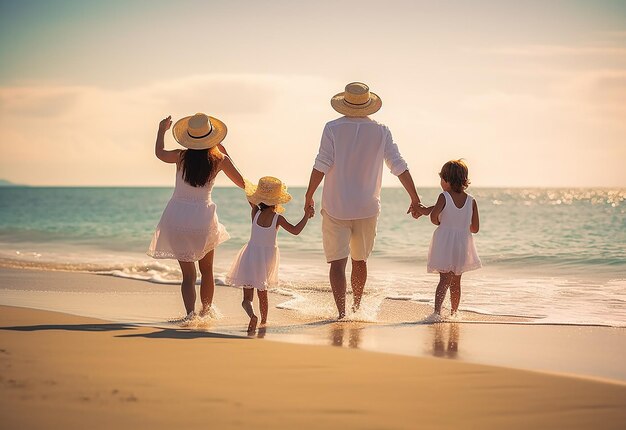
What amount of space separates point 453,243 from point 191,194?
2.43m

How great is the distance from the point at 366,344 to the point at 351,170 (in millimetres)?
1880

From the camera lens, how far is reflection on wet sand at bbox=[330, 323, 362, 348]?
6.26m

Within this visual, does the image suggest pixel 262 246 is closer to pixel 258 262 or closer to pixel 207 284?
pixel 258 262

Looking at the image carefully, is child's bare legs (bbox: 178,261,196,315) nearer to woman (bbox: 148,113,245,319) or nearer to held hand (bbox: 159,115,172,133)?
woman (bbox: 148,113,245,319)

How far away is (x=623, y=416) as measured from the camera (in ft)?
14.6

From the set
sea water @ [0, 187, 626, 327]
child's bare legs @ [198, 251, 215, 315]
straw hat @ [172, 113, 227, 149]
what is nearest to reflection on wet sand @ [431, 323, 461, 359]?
sea water @ [0, 187, 626, 327]

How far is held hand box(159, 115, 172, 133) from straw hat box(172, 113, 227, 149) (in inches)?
2.3

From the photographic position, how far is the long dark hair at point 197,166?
7.21m

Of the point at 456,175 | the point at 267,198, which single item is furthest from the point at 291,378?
the point at 456,175

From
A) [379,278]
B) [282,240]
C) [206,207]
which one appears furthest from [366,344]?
[282,240]

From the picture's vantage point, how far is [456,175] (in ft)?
25.8

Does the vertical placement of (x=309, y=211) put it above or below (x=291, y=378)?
above

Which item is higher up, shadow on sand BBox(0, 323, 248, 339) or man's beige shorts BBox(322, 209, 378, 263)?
man's beige shorts BBox(322, 209, 378, 263)

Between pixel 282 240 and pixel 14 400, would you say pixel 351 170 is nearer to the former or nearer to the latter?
pixel 14 400
